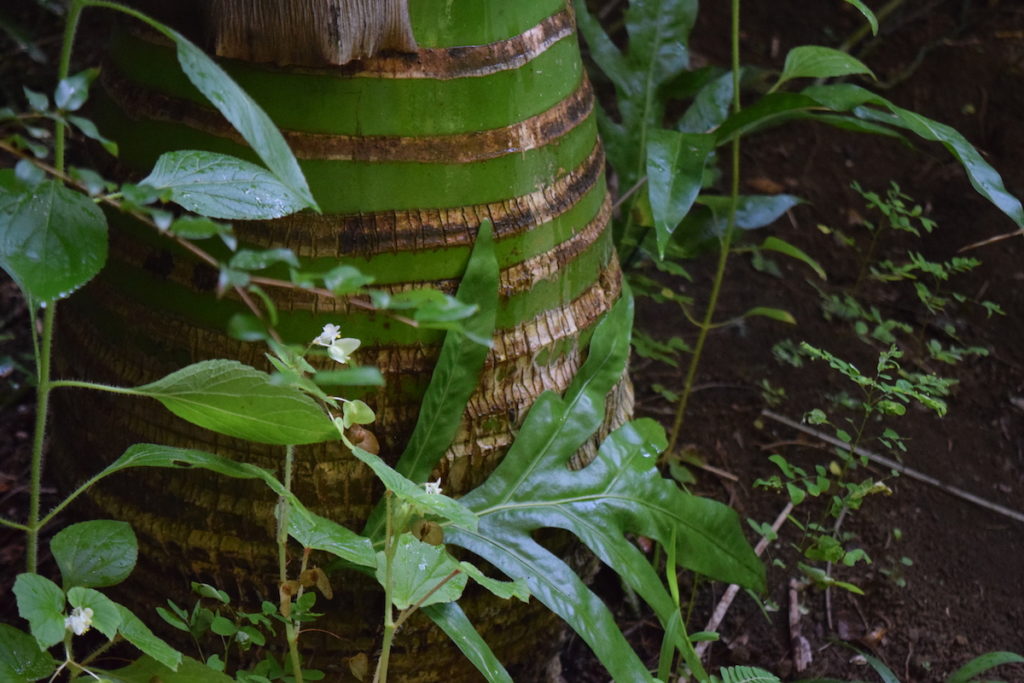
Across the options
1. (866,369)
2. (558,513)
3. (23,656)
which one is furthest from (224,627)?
(866,369)

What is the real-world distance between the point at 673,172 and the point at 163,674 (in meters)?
0.94

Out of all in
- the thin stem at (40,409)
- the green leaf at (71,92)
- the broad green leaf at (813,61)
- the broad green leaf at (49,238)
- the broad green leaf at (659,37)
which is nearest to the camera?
the green leaf at (71,92)

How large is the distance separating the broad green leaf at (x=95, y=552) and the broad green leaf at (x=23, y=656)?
7 cm

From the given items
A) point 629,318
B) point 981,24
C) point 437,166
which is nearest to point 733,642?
point 629,318

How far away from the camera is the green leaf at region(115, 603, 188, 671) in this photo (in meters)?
0.94

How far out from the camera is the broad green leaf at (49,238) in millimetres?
888

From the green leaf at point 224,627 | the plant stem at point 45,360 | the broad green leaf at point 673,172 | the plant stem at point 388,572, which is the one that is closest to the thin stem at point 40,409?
the plant stem at point 45,360

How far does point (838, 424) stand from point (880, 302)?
481 mm

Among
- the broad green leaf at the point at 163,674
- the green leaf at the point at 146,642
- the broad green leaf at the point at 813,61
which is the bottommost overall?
the broad green leaf at the point at 163,674

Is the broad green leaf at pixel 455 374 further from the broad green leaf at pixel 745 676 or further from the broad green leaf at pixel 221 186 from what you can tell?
the broad green leaf at pixel 745 676

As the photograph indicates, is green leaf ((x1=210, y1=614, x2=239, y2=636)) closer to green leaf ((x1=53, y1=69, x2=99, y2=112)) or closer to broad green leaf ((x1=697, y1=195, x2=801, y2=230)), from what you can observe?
green leaf ((x1=53, y1=69, x2=99, y2=112))

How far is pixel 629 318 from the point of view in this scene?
4.73ft

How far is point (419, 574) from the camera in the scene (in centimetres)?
109

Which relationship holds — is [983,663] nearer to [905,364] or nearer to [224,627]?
[905,364]
